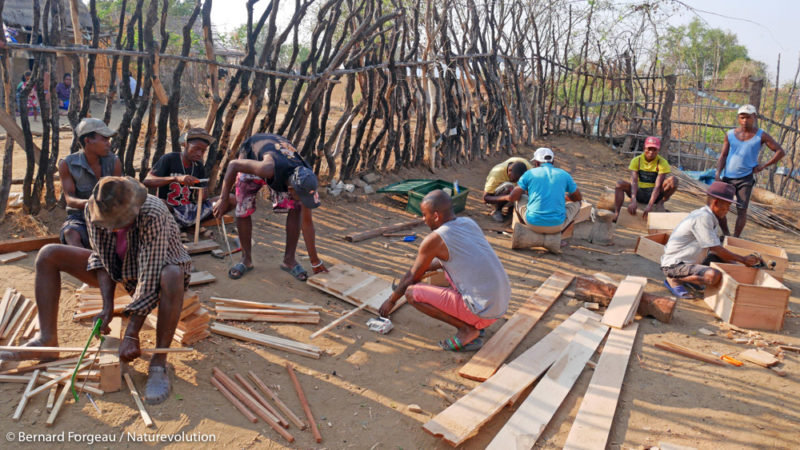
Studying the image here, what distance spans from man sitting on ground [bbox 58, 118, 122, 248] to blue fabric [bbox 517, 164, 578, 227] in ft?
14.2

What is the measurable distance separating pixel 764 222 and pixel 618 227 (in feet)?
9.37

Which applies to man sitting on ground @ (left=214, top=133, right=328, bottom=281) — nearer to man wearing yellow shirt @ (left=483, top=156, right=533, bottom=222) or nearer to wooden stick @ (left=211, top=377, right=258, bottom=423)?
wooden stick @ (left=211, top=377, right=258, bottom=423)

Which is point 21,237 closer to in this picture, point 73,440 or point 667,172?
point 73,440

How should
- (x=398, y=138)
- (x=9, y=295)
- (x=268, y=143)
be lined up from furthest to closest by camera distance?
(x=398, y=138)
(x=268, y=143)
(x=9, y=295)

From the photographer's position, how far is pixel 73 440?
264cm

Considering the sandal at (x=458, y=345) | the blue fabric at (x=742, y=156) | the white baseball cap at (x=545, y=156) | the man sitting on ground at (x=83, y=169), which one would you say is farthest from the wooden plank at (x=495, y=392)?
the blue fabric at (x=742, y=156)

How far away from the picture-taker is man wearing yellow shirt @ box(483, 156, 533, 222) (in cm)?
700

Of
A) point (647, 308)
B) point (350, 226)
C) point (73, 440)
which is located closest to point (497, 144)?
point (350, 226)

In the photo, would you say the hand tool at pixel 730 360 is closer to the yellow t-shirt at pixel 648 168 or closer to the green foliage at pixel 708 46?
the yellow t-shirt at pixel 648 168

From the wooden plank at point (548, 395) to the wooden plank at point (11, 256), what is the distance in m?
4.12

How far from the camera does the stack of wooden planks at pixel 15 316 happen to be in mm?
3293

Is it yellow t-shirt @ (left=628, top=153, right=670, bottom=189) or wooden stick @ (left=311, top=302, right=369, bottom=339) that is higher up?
yellow t-shirt @ (left=628, top=153, right=670, bottom=189)

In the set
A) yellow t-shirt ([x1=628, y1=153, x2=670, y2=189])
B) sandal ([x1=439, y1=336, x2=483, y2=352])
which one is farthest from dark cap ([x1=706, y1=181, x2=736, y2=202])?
sandal ([x1=439, y1=336, x2=483, y2=352])

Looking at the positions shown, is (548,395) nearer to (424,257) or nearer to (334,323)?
→ (424,257)
